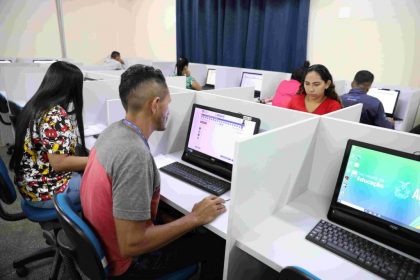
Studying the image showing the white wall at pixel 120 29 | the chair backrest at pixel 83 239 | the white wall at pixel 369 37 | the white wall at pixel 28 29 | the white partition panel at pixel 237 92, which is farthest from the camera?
the white wall at pixel 120 29

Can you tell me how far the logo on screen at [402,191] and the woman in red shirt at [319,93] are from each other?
4.03ft

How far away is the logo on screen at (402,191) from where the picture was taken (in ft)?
3.45

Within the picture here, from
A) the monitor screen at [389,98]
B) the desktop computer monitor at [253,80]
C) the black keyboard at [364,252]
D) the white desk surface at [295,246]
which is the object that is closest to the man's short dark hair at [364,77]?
the monitor screen at [389,98]

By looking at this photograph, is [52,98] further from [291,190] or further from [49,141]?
[291,190]

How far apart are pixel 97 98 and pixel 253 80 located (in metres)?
2.71

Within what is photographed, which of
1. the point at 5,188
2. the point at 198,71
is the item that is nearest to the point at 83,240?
the point at 5,188

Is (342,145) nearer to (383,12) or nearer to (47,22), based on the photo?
(383,12)

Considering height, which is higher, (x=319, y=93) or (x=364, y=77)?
(x=364, y=77)

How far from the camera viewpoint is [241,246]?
1.06 metres

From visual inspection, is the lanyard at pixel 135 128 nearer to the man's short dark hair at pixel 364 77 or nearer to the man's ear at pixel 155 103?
the man's ear at pixel 155 103

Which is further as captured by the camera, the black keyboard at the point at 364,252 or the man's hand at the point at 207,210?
the man's hand at the point at 207,210

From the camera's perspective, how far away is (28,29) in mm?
5641

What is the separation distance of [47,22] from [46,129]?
5.47m

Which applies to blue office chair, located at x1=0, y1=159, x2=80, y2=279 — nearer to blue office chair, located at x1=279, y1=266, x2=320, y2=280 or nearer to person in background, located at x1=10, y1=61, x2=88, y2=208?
person in background, located at x1=10, y1=61, x2=88, y2=208
